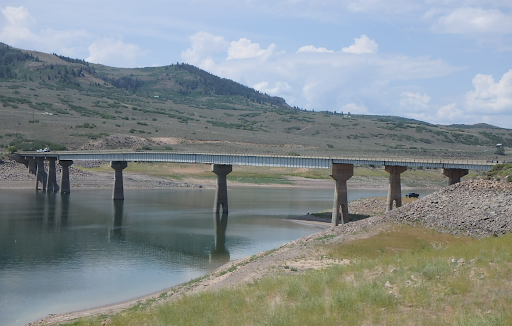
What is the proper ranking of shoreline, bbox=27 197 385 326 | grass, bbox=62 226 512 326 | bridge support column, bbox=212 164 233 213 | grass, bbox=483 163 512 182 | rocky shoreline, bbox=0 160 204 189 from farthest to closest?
rocky shoreline, bbox=0 160 204 189 → bridge support column, bbox=212 164 233 213 → grass, bbox=483 163 512 182 → shoreline, bbox=27 197 385 326 → grass, bbox=62 226 512 326

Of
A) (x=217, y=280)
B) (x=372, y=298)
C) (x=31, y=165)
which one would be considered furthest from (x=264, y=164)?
(x=31, y=165)

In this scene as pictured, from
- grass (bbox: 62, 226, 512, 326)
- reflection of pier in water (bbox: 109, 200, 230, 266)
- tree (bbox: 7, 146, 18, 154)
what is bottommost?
reflection of pier in water (bbox: 109, 200, 230, 266)

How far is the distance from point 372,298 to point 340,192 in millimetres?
39609

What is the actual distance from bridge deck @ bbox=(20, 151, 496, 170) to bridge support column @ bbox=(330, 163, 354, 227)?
0.97 metres

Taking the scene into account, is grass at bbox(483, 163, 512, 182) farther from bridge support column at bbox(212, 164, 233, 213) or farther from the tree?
the tree

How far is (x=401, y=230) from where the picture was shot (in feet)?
129

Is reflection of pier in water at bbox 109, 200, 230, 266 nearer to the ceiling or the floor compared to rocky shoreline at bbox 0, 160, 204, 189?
nearer to the floor

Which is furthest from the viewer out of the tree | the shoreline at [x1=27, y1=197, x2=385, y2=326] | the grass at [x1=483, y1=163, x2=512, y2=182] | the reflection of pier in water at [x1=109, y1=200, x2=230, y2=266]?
the tree

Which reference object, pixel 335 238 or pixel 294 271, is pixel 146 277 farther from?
pixel 335 238

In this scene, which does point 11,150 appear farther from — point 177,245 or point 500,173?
point 500,173

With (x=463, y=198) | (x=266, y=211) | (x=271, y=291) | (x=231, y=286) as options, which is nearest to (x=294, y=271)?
(x=231, y=286)

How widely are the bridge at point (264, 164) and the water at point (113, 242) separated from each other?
3.78 m

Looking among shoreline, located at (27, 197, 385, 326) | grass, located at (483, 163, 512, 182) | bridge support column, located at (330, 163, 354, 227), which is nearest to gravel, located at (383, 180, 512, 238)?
grass, located at (483, 163, 512, 182)

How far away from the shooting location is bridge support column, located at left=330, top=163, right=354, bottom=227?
57.5 meters
